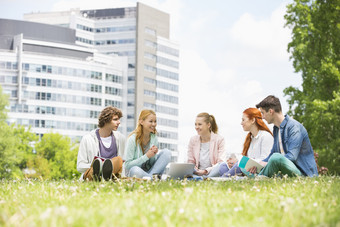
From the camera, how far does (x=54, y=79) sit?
99.1 metres

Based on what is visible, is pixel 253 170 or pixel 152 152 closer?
pixel 253 170

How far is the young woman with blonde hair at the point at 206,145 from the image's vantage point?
11.0 m

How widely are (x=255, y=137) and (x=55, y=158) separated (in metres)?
67.8

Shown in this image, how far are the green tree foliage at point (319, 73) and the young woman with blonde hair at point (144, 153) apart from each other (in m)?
15.6

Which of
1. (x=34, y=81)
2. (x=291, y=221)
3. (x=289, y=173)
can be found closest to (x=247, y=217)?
(x=291, y=221)

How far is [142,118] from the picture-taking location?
10234 millimetres

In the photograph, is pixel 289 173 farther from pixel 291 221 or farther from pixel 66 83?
pixel 66 83

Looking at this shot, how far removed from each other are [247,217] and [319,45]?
24.7 m

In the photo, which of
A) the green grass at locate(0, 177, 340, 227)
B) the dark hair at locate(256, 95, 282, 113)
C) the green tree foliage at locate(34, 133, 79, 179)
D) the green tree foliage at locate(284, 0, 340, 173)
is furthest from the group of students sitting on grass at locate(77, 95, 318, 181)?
the green tree foliage at locate(34, 133, 79, 179)

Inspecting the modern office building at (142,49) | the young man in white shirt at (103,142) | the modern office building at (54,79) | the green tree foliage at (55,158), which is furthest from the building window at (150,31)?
the young man in white shirt at (103,142)

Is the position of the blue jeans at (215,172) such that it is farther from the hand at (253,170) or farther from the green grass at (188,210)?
the green grass at (188,210)

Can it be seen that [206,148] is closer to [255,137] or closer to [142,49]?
[255,137]

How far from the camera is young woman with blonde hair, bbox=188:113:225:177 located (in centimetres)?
1101

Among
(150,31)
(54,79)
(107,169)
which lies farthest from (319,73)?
(150,31)
